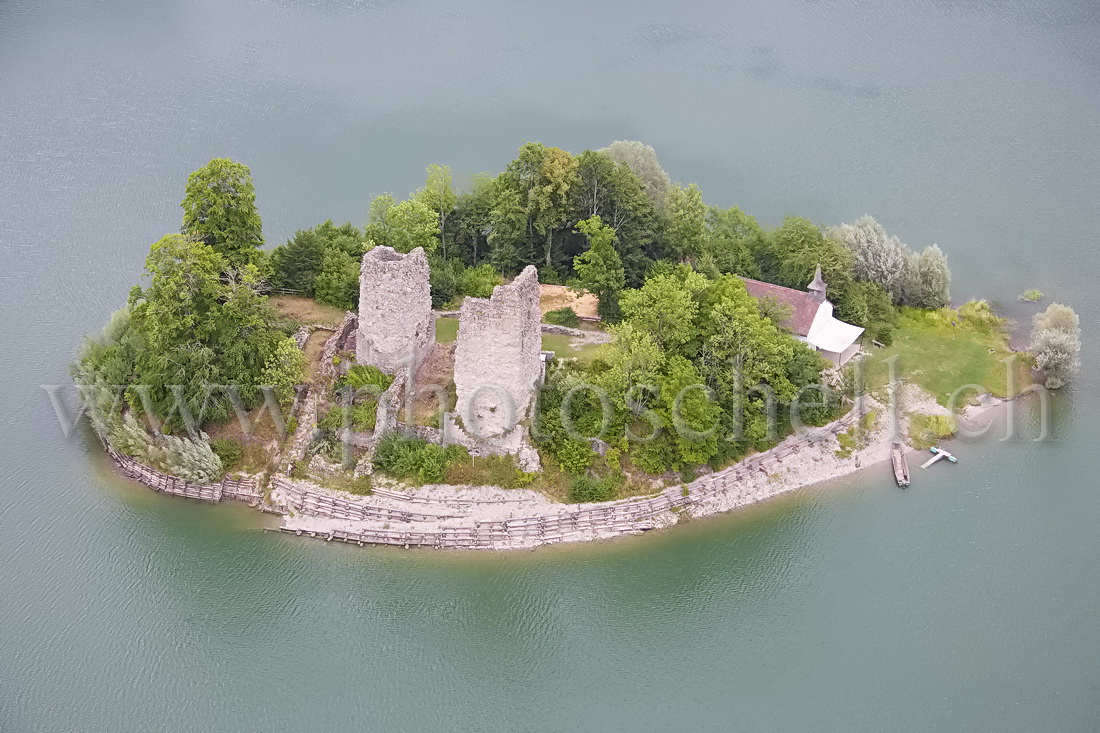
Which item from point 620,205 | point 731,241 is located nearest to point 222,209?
point 620,205

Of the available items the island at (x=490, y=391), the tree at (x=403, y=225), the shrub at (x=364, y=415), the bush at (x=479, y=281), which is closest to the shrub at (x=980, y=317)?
the island at (x=490, y=391)

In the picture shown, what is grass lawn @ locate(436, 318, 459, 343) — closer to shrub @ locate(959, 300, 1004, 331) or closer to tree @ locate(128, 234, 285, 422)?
tree @ locate(128, 234, 285, 422)

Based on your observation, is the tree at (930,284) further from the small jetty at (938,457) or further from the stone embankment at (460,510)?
the stone embankment at (460,510)

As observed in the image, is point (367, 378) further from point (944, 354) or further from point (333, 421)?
point (944, 354)

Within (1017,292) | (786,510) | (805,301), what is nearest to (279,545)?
(786,510)

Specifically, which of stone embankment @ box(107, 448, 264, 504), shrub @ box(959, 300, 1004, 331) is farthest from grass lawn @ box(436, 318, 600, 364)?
shrub @ box(959, 300, 1004, 331)

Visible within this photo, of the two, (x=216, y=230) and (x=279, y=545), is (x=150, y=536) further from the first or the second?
(x=216, y=230)
